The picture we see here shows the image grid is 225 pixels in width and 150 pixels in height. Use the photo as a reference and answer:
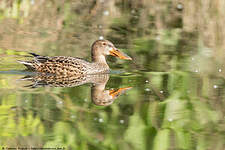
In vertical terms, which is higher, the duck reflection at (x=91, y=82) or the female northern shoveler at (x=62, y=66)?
the female northern shoveler at (x=62, y=66)

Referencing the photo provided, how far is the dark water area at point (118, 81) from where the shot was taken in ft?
23.1

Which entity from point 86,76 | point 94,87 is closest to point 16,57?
point 86,76

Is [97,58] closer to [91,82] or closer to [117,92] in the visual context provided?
[91,82]

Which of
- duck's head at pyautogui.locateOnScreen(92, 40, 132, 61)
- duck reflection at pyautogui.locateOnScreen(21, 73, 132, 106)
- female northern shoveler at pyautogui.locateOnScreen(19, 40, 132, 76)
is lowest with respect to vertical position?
duck reflection at pyautogui.locateOnScreen(21, 73, 132, 106)

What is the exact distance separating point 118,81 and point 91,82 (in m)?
0.44

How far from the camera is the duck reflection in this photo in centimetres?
863

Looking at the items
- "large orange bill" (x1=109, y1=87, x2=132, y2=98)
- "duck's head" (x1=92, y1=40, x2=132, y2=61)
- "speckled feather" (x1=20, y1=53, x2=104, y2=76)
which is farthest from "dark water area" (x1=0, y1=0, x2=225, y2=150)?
"duck's head" (x1=92, y1=40, x2=132, y2=61)

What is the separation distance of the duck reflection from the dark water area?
0.02 meters

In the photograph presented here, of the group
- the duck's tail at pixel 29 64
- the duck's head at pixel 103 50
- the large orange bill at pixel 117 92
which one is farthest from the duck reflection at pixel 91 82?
the duck's head at pixel 103 50

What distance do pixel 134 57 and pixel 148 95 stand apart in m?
2.81

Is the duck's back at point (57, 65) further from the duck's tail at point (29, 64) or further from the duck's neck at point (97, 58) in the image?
the duck's neck at point (97, 58)

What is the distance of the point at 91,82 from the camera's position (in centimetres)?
987

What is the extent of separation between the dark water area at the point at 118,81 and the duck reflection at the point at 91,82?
2 centimetres

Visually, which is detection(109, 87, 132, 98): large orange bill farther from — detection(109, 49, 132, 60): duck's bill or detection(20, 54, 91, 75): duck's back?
detection(109, 49, 132, 60): duck's bill
